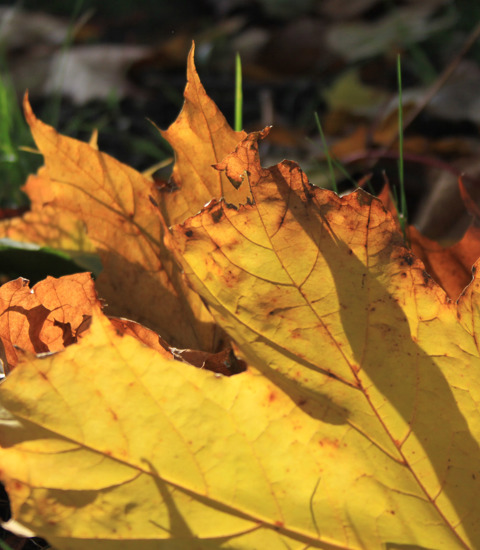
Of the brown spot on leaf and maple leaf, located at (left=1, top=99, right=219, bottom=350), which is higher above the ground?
the brown spot on leaf

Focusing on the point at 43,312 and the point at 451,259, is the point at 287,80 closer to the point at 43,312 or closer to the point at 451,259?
the point at 451,259

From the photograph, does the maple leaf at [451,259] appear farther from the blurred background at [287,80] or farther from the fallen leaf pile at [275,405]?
the blurred background at [287,80]

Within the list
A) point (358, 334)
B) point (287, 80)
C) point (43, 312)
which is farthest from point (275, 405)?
point (287, 80)

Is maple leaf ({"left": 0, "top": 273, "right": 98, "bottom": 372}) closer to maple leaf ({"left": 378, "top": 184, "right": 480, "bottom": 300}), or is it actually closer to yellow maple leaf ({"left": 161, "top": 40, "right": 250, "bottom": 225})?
yellow maple leaf ({"left": 161, "top": 40, "right": 250, "bottom": 225})

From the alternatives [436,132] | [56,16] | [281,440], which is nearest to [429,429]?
[281,440]

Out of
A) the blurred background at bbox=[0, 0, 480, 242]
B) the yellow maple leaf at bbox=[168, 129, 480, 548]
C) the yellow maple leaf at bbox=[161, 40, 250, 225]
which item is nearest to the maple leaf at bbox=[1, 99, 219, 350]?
the yellow maple leaf at bbox=[161, 40, 250, 225]

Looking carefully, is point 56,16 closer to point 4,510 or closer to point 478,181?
point 478,181

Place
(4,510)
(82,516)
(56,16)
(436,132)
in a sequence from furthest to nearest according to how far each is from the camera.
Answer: (56,16)
(436,132)
(4,510)
(82,516)

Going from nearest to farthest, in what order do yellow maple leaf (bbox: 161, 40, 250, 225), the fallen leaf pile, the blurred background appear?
the fallen leaf pile < yellow maple leaf (bbox: 161, 40, 250, 225) < the blurred background
